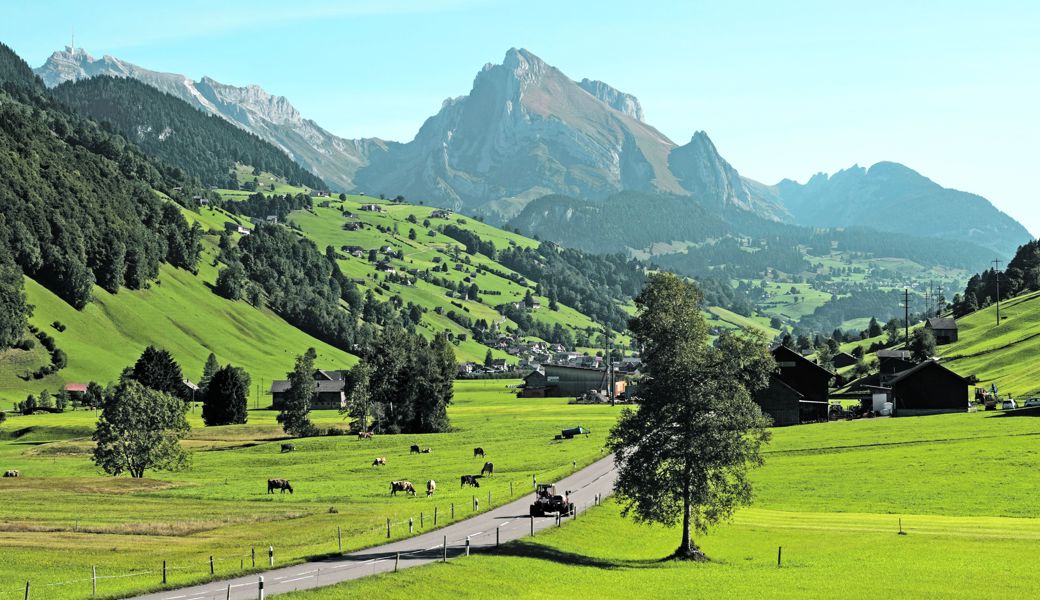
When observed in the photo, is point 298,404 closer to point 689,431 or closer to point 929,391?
point 929,391

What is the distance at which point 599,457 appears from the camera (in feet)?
357

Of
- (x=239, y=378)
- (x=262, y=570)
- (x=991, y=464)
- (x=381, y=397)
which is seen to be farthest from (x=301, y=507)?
(x=239, y=378)

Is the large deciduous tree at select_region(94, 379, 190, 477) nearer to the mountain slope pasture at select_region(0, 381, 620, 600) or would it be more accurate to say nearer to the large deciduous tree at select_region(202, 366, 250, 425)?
the mountain slope pasture at select_region(0, 381, 620, 600)

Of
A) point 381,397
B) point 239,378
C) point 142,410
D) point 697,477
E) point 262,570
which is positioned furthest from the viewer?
point 239,378

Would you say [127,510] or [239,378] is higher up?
[239,378]

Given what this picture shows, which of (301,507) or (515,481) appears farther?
(515,481)

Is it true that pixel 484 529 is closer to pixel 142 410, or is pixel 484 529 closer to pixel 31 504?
pixel 31 504

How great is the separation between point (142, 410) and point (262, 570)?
227 ft

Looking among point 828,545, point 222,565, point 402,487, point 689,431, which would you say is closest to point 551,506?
point 689,431

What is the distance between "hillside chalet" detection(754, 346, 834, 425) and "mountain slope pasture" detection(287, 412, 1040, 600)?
40466mm

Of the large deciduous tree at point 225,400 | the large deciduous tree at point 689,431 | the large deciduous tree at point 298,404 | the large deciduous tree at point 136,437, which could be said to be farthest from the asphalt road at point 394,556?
the large deciduous tree at point 225,400

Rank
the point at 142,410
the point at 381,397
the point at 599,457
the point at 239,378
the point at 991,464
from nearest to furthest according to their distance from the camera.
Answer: the point at 991,464 < the point at 599,457 < the point at 142,410 < the point at 381,397 < the point at 239,378

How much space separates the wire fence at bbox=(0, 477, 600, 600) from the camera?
4759cm

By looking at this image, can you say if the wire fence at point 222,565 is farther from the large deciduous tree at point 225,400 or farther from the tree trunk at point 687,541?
the large deciduous tree at point 225,400
